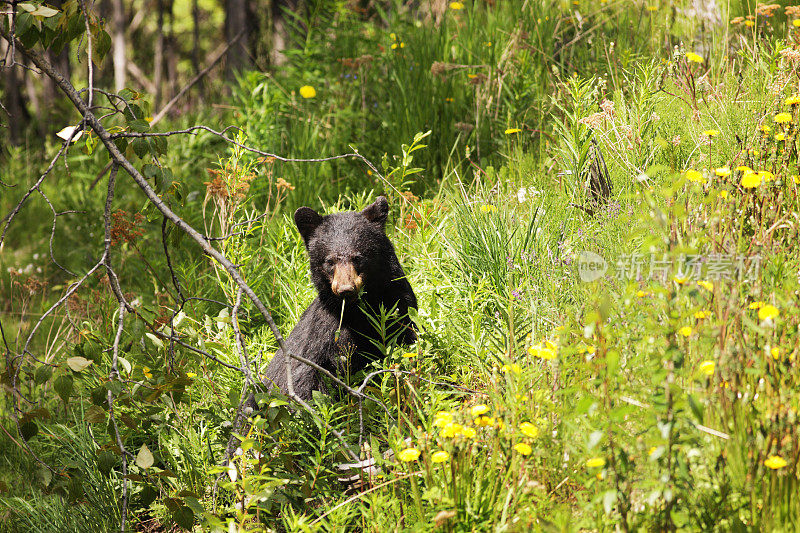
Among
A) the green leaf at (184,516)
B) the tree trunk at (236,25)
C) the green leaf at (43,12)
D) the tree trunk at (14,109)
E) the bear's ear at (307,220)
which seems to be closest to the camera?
the green leaf at (43,12)

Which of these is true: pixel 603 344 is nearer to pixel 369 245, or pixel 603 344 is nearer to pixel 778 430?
pixel 778 430

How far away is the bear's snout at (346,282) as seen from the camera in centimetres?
346

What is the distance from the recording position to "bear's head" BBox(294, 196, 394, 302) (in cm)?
→ 374

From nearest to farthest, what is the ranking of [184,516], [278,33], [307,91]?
[184,516]
[307,91]
[278,33]

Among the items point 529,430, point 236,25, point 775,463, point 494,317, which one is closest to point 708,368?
point 775,463

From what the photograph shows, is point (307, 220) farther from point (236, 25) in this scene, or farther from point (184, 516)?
point (236, 25)

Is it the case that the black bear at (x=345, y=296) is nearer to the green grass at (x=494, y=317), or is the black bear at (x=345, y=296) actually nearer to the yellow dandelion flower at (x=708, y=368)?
the green grass at (x=494, y=317)

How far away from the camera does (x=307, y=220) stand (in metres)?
4.01

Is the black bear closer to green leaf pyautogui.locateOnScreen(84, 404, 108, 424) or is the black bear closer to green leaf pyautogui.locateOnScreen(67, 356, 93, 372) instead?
green leaf pyautogui.locateOnScreen(84, 404, 108, 424)

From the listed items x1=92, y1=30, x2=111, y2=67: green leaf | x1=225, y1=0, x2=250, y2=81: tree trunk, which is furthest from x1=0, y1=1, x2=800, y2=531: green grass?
x1=225, y1=0, x2=250, y2=81: tree trunk

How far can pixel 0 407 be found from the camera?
469cm

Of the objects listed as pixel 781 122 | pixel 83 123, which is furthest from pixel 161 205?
pixel 781 122

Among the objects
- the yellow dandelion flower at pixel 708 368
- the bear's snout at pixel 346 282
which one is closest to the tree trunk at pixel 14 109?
the bear's snout at pixel 346 282

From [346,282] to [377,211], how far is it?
0.66 metres
